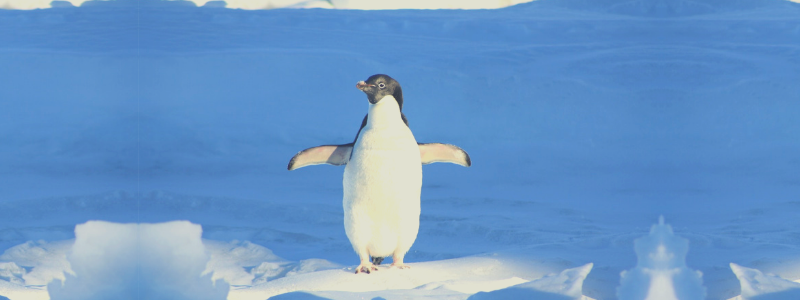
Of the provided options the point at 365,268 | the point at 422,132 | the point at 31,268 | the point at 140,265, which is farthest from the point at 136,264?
the point at 422,132

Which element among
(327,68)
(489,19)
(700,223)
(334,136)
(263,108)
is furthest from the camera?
(489,19)

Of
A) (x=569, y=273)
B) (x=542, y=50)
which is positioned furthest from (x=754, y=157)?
(x=569, y=273)

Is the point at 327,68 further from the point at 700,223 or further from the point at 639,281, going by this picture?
the point at 639,281

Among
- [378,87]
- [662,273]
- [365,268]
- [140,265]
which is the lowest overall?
[662,273]

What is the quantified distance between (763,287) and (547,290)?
1.00 meters

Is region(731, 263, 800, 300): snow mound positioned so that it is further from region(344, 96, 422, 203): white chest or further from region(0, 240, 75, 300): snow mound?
region(0, 240, 75, 300): snow mound

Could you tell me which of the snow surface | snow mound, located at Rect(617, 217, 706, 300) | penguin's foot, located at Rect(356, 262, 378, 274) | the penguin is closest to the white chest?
the penguin

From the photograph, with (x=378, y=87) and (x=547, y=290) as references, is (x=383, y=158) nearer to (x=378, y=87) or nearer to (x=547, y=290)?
(x=378, y=87)

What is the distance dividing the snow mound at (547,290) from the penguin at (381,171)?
0.61 meters

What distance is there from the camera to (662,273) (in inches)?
132

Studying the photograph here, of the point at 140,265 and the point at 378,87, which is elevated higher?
the point at 378,87

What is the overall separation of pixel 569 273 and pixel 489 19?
16387 mm

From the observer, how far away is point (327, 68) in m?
18.0

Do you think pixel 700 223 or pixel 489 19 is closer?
pixel 700 223
